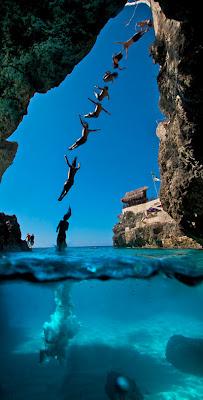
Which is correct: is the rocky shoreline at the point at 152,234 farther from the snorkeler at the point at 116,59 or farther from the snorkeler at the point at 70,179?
the snorkeler at the point at 116,59

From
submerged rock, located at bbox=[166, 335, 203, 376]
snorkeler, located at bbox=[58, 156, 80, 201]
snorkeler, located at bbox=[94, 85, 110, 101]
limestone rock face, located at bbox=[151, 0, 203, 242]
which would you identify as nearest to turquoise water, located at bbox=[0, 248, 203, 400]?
submerged rock, located at bbox=[166, 335, 203, 376]

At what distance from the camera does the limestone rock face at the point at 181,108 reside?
19.8 ft

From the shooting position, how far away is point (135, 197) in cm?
3941

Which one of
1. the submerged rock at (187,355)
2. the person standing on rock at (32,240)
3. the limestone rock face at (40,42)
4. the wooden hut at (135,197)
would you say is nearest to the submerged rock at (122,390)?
the submerged rock at (187,355)

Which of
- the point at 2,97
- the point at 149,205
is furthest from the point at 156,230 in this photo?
the point at 2,97

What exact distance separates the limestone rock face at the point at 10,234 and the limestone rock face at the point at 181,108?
6.91 metres

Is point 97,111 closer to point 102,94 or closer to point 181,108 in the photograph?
point 102,94

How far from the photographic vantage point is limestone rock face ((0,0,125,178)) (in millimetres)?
4512

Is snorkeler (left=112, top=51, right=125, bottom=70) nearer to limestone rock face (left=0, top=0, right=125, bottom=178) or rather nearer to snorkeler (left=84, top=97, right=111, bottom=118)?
snorkeler (left=84, top=97, right=111, bottom=118)

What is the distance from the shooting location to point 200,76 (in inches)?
253

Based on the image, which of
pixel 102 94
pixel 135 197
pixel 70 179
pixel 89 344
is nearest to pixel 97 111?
pixel 102 94

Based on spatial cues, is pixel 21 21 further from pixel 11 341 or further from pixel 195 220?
pixel 11 341

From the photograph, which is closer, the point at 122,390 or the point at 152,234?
the point at 122,390

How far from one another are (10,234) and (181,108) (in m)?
9.14
